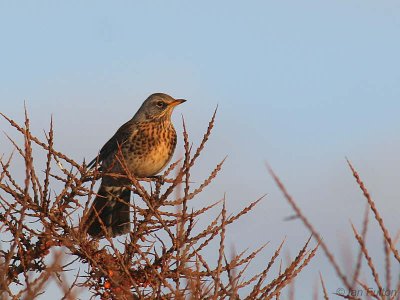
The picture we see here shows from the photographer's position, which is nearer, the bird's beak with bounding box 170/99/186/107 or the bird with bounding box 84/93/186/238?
the bird with bounding box 84/93/186/238

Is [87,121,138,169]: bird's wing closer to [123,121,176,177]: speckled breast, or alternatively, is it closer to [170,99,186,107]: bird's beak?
[123,121,176,177]: speckled breast

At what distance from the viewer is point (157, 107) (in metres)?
11.1

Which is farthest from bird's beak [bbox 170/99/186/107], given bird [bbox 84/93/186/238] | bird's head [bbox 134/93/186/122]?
bird [bbox 84/93/186/238]

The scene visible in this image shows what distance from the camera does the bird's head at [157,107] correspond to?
10.9 m

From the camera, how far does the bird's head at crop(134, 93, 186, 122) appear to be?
10.9 meters

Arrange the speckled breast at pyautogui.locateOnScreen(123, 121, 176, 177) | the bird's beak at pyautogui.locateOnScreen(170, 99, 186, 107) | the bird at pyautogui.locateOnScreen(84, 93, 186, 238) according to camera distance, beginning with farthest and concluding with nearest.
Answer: the bird's beak at pyautogui.locateOnScreen(170, 99, 186, 107) < the speckled breast at pyautogui.locateOnScreen(123, 121, 176, 177) < the bird at pyautogui.locateOnScreen(84, 93, 186, 238)

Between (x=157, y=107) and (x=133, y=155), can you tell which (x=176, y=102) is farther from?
(x=133, y=155)

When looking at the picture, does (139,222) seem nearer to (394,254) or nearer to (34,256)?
(34,256)

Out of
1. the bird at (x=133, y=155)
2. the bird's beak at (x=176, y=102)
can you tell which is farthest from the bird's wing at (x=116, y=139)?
the bird's beak at (x=176, y=102)

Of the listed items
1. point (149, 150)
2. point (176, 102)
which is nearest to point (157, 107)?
point (176, 102)

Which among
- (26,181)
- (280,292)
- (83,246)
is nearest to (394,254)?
(280,292)

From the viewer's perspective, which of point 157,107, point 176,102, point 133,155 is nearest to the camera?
point 133,155

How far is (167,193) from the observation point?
6500mm

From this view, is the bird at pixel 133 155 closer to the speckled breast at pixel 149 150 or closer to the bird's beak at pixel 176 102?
the speckled breast at pixel 149 150
